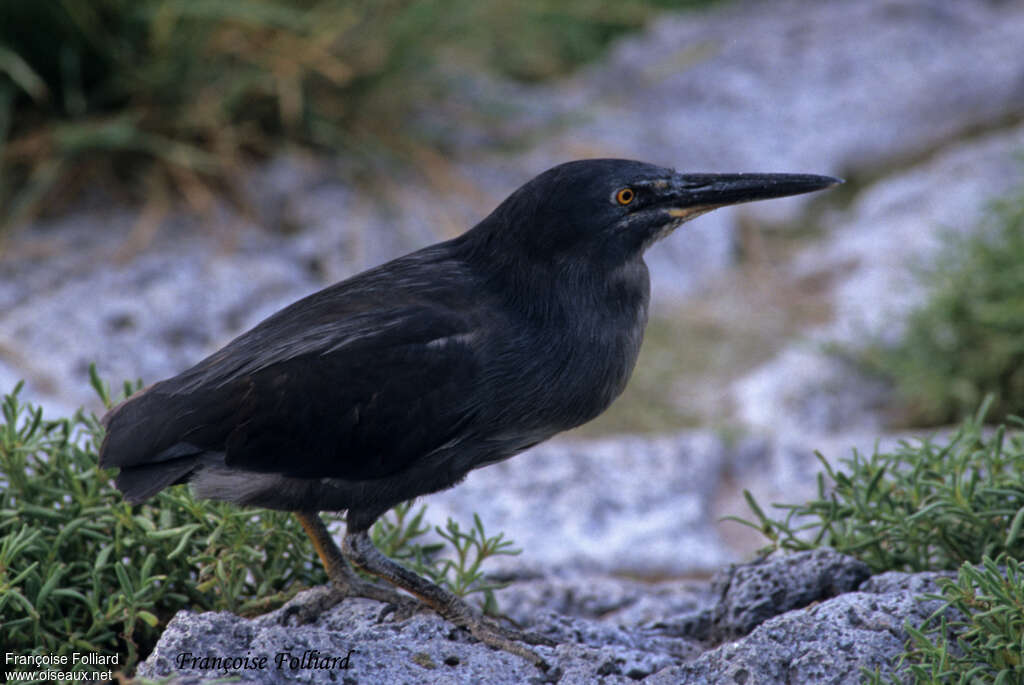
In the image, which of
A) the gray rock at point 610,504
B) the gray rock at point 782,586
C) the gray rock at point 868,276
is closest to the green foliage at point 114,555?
the gray rock at point 782,586

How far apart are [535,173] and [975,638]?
3998 mm

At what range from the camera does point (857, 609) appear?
2314 millimetres

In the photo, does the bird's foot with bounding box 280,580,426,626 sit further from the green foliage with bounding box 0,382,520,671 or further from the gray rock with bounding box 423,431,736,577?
the gray rock with bounding box 423,431,736,577

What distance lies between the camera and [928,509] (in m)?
2.46

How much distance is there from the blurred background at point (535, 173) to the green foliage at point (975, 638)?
184 centimetres

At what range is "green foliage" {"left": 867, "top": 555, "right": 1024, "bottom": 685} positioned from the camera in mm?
2078

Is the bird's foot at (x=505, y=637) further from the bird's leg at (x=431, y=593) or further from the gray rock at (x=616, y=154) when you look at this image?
the gray rock at (x=616, y=154)

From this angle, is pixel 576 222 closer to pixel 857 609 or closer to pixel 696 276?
pixel 857 609

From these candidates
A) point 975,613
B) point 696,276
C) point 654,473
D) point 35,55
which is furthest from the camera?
point 696,276

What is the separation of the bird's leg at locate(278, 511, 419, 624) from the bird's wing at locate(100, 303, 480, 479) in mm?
182

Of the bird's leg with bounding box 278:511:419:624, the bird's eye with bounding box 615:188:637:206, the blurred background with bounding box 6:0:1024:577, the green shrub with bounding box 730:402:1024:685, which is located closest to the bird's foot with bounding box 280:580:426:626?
the bird's leg with bounding box 278:511:419:624

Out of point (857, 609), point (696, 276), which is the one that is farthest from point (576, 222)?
point (696, 276)

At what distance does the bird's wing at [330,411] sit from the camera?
8.09 ft

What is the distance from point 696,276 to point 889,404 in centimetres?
127
